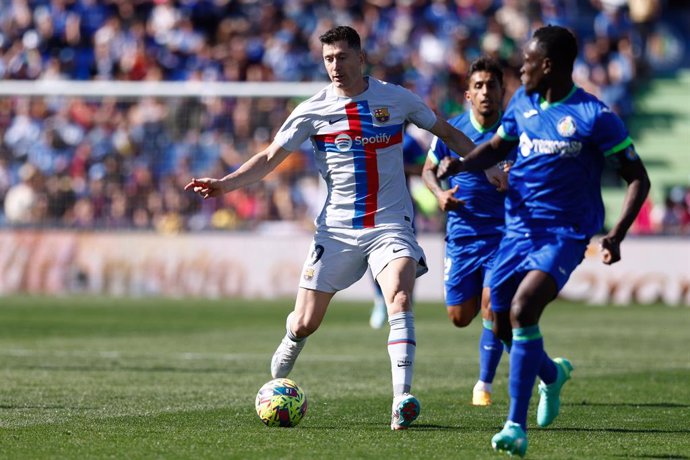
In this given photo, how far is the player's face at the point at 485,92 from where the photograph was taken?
33.8ft

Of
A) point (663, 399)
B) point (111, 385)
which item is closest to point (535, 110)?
point (663, 399)

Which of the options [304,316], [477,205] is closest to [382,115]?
[304,316]

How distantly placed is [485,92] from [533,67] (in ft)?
9.20

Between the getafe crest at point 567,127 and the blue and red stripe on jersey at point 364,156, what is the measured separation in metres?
1.75

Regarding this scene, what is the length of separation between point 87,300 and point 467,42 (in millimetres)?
10002

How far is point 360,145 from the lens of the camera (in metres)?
8.98

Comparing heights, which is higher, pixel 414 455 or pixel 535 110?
pixel 535 110

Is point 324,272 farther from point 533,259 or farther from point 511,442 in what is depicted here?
point 511,442

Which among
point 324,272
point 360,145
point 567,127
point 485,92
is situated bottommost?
point 324,272

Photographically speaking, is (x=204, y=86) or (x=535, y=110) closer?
(x=535, y=110)

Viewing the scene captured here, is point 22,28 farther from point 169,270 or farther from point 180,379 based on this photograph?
point 180,379

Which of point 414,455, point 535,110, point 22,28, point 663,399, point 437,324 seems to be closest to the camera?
point 414,455

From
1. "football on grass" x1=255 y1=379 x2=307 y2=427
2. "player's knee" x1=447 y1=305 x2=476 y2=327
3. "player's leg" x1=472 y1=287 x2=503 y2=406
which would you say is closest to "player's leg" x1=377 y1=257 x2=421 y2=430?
"football on grass" x1=255 y1=379 x2=307 y2=427

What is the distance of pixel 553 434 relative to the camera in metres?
8.32
